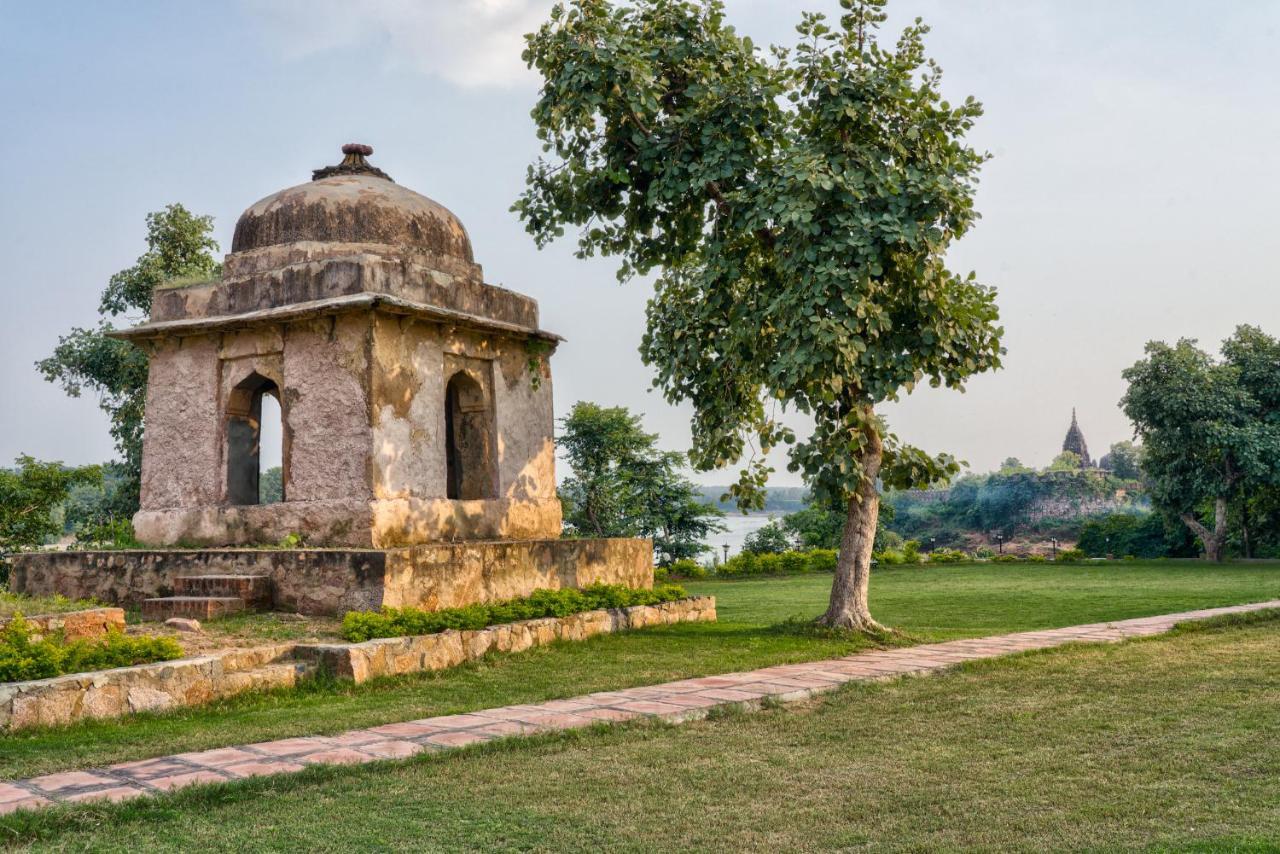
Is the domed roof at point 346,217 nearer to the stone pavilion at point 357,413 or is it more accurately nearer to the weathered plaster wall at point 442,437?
the stone pavilion at point 357,413

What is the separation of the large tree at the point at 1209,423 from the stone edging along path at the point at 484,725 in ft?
66.3

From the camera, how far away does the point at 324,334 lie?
34.0 feet

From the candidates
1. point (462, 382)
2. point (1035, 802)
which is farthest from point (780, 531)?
point (1035, 802)

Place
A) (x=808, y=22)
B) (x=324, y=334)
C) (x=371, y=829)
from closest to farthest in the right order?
(x=371, y=829)
(x=808, y=22)
(x=324, y=334)

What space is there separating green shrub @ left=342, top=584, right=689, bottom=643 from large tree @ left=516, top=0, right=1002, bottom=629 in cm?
217

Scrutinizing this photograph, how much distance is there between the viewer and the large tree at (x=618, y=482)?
78.1 feet

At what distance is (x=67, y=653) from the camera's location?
6.48 m

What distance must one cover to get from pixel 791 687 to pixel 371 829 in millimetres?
3567

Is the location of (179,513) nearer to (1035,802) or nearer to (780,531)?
(1035,802)

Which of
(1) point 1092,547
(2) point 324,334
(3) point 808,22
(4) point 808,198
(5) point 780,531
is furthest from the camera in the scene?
(1) point 1092,547

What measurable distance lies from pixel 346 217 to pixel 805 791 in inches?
347

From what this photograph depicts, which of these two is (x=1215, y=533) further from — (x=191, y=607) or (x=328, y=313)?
(x=191, y=607)

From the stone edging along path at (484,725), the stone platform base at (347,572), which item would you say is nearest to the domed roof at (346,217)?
the stone platform base at (347,572)

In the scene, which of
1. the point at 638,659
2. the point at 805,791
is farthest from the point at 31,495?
the point at 805,791
